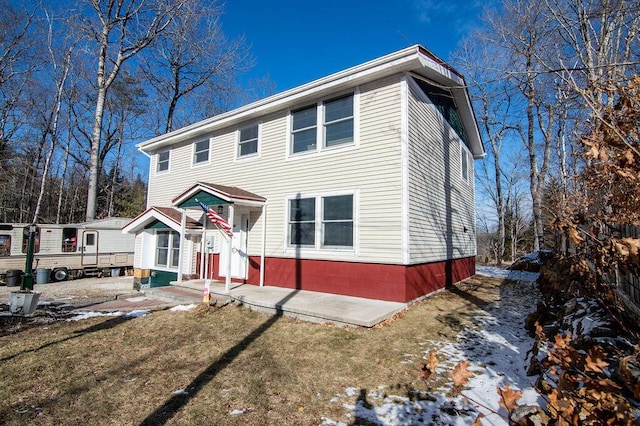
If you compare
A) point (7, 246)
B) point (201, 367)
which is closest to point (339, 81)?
point (201, 367)

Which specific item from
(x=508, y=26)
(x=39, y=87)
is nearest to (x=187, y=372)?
(x=508, y=26)

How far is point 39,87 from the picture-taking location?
22859 millimetres

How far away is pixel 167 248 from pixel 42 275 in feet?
23.8

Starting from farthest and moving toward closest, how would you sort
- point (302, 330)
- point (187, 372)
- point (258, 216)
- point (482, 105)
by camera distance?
point (482, 105)
point (258, 216)
point (302, 330)
point (187, 372)

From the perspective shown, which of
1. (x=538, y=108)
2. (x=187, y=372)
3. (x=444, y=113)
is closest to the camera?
(x=187, y=372)

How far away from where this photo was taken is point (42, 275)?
1401 centimetres

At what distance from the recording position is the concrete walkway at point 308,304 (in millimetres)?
6406

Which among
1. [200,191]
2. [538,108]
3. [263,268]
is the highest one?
[538,108]

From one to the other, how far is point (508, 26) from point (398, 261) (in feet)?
46.5

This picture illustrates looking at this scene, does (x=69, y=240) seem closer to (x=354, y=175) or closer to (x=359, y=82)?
(x=354, y=175)

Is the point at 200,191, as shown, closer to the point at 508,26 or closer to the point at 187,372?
the point at 187,372

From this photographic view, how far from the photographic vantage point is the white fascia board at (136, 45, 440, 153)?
25.5 feet

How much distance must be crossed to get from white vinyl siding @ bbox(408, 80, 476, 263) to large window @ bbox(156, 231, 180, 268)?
7731 millimetres

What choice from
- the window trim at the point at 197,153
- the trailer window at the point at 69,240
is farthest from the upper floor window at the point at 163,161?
the trailer window at the point at 69,240
